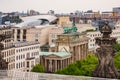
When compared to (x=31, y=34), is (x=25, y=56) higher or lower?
lower

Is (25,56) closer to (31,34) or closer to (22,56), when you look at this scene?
(22,56)

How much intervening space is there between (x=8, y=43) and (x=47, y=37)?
81.0 ft

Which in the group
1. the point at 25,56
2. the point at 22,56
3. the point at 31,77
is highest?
the point at 31,77

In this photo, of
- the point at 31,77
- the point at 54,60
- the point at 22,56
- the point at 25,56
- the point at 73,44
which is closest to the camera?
the point at 31,77

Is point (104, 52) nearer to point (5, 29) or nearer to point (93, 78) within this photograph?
point (93, 78)

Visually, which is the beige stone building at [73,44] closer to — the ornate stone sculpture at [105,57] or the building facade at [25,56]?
the building facade at [25,56]

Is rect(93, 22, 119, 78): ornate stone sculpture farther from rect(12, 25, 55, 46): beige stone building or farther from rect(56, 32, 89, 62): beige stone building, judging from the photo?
rect(12, 25, 55, 46): beige stone building

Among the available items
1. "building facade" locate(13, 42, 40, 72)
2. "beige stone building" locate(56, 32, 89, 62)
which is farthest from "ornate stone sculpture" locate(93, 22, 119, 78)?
"beige stone building" locate(56, 32, 89, 62)

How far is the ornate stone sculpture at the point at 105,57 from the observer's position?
577 inches

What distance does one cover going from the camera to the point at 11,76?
48.8ft

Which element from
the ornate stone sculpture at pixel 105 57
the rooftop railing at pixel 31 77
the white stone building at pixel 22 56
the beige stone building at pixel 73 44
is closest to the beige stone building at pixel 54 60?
the white stone building at pixel 22 56

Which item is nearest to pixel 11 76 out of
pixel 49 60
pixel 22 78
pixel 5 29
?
pixel 22 78

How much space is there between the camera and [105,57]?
14.9 metres

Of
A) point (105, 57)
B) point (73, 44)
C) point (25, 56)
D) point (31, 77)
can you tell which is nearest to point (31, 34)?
point (73, 44)
